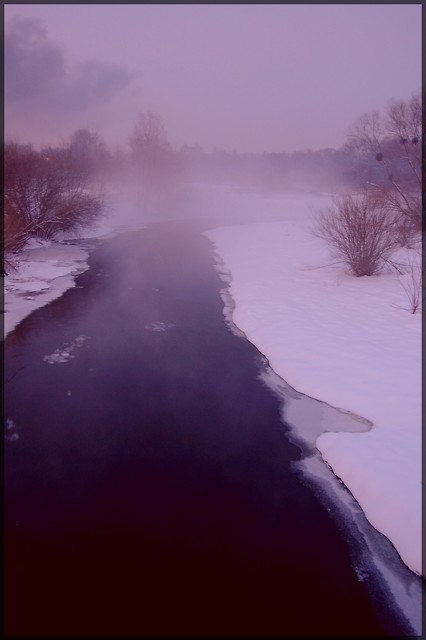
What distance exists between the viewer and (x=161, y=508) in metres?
5.21

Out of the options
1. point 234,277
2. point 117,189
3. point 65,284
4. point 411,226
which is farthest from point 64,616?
point 117,189

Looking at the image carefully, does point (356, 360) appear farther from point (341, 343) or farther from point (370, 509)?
point (370, 509)

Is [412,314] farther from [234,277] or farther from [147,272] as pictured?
[147,272]

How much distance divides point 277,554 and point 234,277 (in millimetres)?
13712

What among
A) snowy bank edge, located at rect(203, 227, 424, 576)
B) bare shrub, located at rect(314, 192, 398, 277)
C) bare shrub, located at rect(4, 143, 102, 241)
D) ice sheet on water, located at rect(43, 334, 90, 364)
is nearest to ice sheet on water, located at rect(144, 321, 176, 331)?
ice sheet on water, located at rect(43, 334, 90, 364)

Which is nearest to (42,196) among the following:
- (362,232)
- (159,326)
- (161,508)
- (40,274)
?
(40,274)

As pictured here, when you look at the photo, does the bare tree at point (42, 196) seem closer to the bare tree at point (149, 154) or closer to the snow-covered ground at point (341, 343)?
the snow-covered ground at point (341, 343)

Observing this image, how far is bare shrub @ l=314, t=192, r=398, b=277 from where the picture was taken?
15.0 meters

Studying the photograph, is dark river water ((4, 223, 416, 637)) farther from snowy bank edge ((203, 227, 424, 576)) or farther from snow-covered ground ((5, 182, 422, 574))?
snow-covered ground ((5, 182, 422, 574))

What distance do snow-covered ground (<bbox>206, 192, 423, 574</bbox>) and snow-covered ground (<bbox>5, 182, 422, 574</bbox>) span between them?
0.02m

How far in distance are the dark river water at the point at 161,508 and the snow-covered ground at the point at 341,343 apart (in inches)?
26.2

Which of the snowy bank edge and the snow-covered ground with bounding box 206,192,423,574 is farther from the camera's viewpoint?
the snow-covered ground with bounding box 206,192,423,574

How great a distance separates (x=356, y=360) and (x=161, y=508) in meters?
5.42

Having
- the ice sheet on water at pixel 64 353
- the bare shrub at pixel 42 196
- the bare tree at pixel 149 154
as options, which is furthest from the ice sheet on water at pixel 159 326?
the bare tree at pixel 149 154
